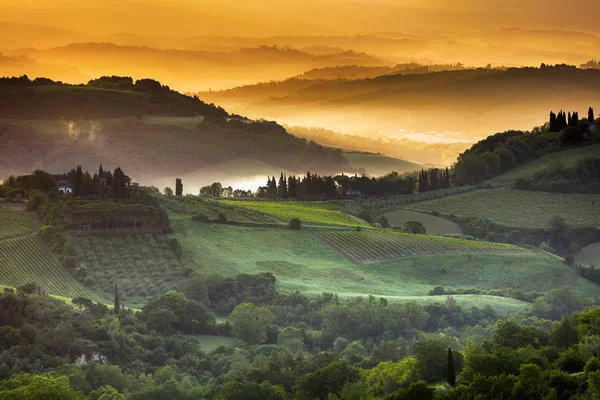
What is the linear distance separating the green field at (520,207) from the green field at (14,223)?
4616 centimetres

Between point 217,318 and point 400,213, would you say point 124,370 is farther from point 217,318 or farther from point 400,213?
point 400,213

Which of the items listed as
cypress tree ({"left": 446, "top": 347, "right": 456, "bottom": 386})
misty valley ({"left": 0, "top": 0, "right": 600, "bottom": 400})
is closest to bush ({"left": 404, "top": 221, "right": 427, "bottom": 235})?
misty valley ({"left": 0, "top": 0, "right": 600, "bottom": 400})

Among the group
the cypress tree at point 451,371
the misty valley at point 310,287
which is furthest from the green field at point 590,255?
the cypress tree at point 451,371

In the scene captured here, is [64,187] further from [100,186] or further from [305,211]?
[305,211]

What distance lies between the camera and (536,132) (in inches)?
6624

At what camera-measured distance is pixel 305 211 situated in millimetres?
127312

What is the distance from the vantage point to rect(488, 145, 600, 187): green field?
144750 mm

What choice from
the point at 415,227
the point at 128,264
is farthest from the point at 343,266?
the point at 415,227

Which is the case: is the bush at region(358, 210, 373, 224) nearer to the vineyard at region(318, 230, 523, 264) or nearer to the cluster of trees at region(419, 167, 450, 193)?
the vineyard at region(318, 230, 523, 264)

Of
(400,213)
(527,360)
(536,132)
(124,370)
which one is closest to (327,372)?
(527,360)

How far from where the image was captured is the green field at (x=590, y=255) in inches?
4454

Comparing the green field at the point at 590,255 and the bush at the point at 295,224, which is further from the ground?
the bush at the point at 295,224

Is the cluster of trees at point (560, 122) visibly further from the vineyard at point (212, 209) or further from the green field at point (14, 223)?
the green field at point (14, 223)

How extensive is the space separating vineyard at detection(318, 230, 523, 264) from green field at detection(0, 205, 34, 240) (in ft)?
82.8
